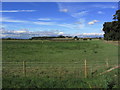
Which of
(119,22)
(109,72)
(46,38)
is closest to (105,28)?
(119,22)

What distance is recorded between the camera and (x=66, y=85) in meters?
6.60

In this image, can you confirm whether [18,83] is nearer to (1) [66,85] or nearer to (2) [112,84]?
(1) [66,85]

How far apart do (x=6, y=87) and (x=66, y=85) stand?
2217 mm

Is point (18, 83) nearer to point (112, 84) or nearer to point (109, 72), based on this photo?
point (112, 84)

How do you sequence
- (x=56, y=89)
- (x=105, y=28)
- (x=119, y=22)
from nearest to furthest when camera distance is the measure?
(x=56, y=89) < (x=119, y=22) < (x=105, y=28)

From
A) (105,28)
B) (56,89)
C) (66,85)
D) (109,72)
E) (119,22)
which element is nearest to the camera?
(56,89)

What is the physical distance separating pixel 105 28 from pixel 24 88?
2954 inches

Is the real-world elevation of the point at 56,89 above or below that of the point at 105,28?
below

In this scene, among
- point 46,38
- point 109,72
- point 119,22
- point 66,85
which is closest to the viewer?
point 66,85

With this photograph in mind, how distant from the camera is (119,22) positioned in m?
46.2

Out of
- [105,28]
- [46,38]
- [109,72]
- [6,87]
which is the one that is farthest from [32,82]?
[46,38]

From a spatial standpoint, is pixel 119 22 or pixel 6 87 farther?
pixel 119 22

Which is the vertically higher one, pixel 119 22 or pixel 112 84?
pixel 119 22

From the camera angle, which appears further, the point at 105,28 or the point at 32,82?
the point at 105,28
